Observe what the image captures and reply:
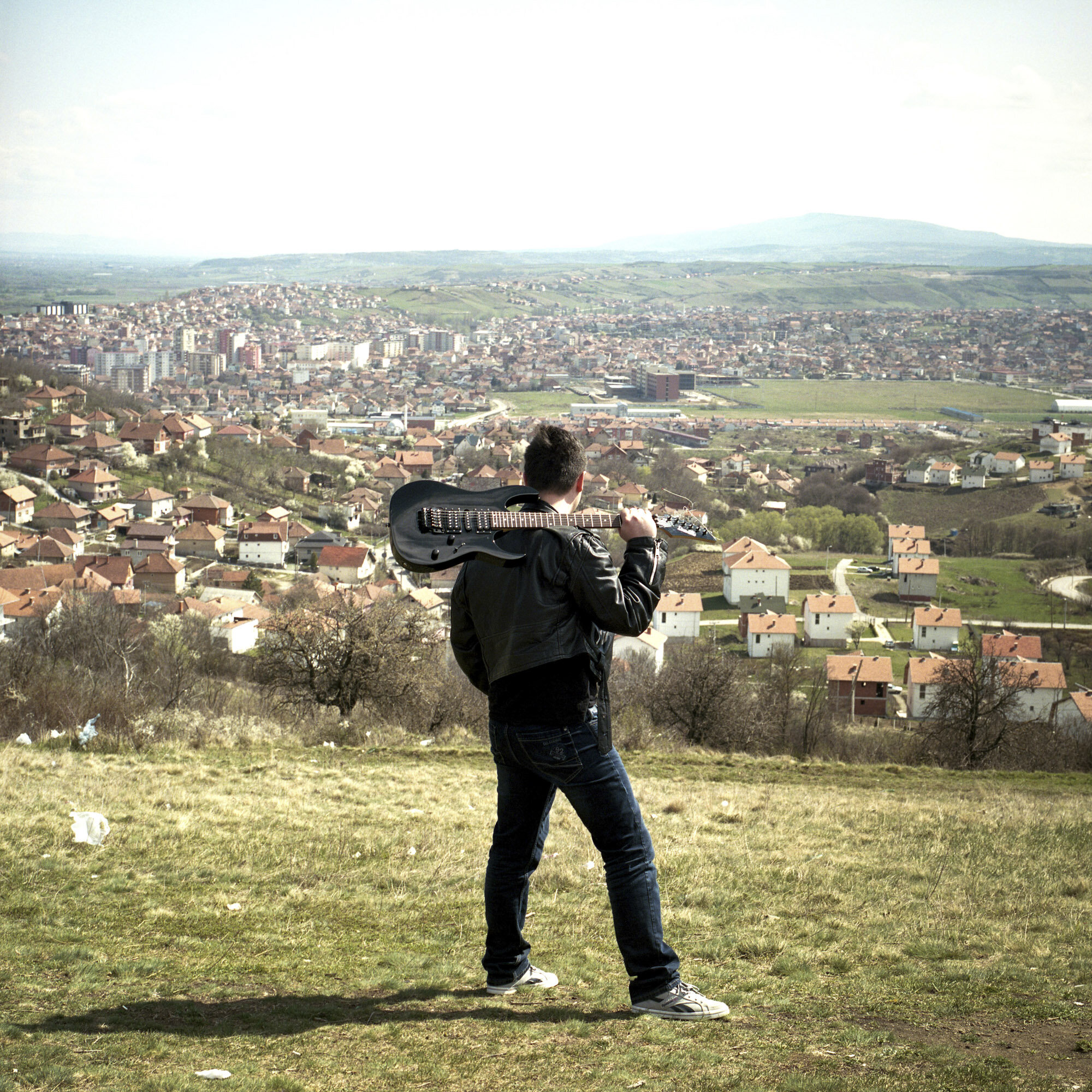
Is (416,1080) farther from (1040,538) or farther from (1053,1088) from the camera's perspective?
(1040,538)

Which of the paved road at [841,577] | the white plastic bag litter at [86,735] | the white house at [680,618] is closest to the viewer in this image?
the white plastic bag litter at [86,735]

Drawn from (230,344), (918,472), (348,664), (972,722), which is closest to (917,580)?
(918,472)

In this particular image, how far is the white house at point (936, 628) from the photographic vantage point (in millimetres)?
37094

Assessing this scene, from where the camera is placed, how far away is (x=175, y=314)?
172 m

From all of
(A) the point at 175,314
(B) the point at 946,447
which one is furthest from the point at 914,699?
(A) the point at 175,314

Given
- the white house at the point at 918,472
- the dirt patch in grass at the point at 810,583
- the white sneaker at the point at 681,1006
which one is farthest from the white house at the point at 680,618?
the white house at the point at 918,472

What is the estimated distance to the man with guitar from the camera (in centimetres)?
289

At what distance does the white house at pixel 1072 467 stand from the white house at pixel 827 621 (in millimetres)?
38457

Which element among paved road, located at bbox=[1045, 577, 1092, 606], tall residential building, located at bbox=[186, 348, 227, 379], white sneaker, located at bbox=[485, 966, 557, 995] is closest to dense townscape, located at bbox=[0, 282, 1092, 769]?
tall residential building, located at bbox=[186, 348, 227, 379]

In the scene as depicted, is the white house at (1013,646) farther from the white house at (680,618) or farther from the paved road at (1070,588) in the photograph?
the paved road at (1070,588)

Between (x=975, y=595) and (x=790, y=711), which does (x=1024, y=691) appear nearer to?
(x=790, y=711)

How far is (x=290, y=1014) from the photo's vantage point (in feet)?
9.91

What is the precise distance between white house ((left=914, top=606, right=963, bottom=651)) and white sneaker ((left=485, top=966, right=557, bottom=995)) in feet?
119

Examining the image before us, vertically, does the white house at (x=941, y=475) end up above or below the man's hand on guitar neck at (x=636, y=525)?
below
